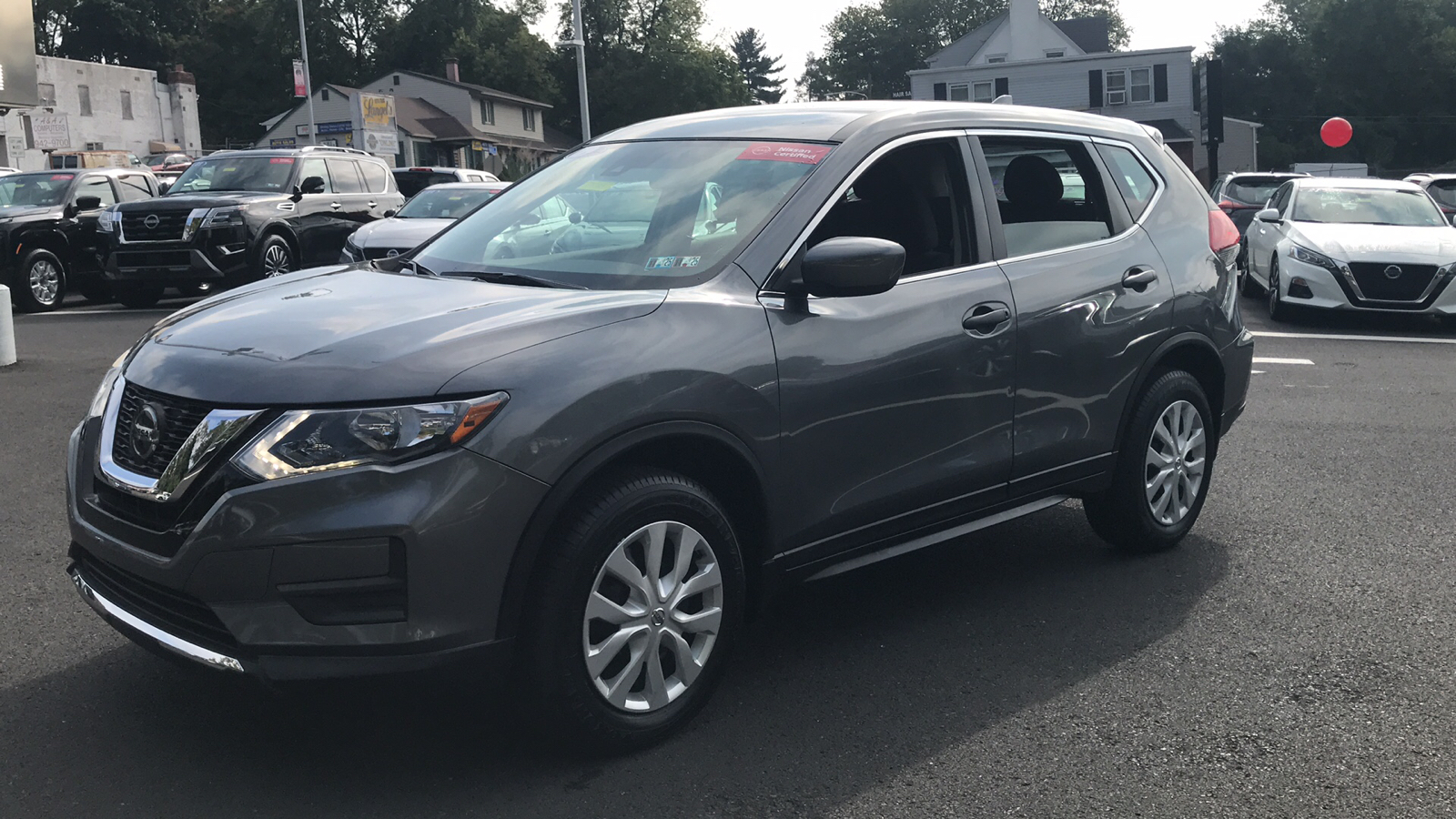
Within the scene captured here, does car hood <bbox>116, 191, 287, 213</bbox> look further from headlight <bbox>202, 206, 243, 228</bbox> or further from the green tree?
the green tree

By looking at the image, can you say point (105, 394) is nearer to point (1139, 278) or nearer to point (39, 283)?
point (1139, 278)

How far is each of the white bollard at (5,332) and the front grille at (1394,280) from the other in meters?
12.8

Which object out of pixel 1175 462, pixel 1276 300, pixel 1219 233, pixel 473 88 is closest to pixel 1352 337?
pixel 1276 300

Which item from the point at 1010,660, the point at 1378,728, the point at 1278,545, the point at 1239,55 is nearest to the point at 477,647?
the point at 1010,660

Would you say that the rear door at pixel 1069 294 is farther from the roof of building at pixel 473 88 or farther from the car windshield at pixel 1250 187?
the roof of building at pixel 473 88

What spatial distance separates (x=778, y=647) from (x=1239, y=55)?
320ft

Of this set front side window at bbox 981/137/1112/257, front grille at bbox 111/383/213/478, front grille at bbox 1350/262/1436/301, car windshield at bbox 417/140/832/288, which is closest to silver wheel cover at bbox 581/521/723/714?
car windshield at bbox 417/140/832/288

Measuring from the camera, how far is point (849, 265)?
3.90m

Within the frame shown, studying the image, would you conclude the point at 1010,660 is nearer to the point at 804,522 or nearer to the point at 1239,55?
the point at 804,522

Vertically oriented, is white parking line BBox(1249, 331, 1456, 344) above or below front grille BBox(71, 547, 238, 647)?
below

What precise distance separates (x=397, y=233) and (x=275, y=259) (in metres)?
2.01

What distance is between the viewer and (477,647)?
3291mm

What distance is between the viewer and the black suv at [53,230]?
16.5 meters

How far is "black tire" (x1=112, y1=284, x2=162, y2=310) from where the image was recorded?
54.3ft
